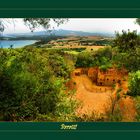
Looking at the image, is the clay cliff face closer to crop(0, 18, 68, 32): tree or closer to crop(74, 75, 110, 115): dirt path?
crop(74, 75, 110, 115): dirt path

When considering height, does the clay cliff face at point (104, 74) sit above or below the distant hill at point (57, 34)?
below

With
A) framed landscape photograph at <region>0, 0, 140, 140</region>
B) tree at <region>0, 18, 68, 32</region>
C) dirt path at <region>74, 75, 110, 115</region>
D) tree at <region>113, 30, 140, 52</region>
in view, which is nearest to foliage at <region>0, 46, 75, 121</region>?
framed landscape photograph at <region>0, 0, 140, 140</region>

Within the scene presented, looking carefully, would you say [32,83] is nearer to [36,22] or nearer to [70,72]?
[70,72]

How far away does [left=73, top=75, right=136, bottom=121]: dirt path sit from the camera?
548cm

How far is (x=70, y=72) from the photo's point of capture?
5.57 metres

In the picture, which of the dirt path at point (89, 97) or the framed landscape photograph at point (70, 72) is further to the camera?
the dirt path at point (89, 97)

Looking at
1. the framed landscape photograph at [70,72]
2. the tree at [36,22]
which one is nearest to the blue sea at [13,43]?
the framed landscape photograph at [70,72]

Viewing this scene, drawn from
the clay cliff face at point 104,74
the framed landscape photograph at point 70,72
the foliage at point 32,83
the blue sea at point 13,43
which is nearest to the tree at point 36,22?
the framed landscape photograph at point 70,72

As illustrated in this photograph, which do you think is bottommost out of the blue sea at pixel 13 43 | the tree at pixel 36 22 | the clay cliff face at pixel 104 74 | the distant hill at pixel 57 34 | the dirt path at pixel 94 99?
the dirt path at pixel 94 99

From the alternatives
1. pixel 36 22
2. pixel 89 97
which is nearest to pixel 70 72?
pixel 89 97

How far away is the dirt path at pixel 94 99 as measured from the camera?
18.0 ft

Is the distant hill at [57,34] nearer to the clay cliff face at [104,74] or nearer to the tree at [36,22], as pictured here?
the tree at [36,22]

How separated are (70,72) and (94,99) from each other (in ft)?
1.26
